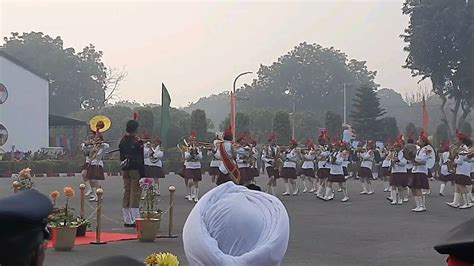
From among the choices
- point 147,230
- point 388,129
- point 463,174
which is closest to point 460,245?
point 147,230

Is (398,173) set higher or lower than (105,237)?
higher

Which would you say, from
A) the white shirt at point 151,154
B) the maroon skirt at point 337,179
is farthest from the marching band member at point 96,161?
the maroon skirt at point 337,179

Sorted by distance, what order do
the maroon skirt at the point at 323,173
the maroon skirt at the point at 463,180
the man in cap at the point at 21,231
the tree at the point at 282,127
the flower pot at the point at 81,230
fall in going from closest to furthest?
the man in cap at the point at 21,231, the flower pot at the point at 81,230, the maroon skirt at the point at 463,180, the maroon skirt at the point at 323,173, the tree at the point at 282,127

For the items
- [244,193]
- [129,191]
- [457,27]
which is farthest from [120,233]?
[457,27]

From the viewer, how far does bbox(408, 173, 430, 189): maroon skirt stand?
18562mm

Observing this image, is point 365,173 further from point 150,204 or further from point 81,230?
point 81,230

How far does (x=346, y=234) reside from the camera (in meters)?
13.4

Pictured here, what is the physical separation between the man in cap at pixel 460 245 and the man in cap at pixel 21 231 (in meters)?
1.10

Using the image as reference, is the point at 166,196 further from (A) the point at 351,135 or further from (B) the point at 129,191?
(A) the point at 351,135

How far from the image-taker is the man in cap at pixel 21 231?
214cm

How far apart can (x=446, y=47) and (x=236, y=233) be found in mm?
45794

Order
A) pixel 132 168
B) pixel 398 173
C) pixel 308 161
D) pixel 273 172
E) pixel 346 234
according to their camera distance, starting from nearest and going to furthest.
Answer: pixel 132 168 < pixel 346 234 < pixel 398 173 < pixel 273 172 < pixel 308 161

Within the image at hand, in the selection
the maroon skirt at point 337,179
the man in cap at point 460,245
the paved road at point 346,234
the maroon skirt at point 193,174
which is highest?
the man in cap at point 460,245

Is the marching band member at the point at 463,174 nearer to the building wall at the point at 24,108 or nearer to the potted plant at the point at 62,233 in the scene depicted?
the potted plant at the point at 62,233
